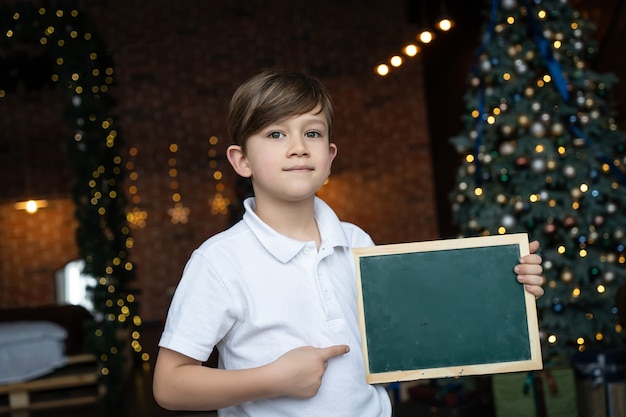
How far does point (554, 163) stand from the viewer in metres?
3.75

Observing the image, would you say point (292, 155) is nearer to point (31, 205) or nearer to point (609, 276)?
point (609, 276)

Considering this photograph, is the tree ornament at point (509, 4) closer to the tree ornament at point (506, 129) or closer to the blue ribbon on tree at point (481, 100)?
the blue ribbon on tree at point (481, 100)

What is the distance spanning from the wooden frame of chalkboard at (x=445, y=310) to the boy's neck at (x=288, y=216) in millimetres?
111

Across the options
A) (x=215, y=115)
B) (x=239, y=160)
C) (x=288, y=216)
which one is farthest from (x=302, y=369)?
(x=215, y=115)

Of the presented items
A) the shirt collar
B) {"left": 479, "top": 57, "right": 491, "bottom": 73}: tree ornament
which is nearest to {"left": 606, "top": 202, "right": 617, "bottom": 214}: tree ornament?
{"left": 479, "top": 57, "right": 491, "bottom": 73}: tree ornament

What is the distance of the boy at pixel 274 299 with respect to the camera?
43.2 inches

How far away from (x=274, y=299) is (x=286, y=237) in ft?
0.40

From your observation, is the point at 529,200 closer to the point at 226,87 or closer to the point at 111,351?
the point at 111,351

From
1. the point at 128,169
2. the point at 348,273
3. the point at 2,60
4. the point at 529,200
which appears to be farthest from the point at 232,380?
the point at 128,169

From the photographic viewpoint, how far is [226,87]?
366 inches

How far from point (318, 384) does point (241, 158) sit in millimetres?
423

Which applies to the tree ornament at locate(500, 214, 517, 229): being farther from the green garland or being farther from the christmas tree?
the green garland

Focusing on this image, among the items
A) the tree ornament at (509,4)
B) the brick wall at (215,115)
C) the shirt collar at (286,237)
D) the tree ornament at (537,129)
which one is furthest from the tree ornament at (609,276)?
the brick wall at (215,115)

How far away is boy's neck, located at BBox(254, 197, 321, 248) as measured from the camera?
4.06ft
